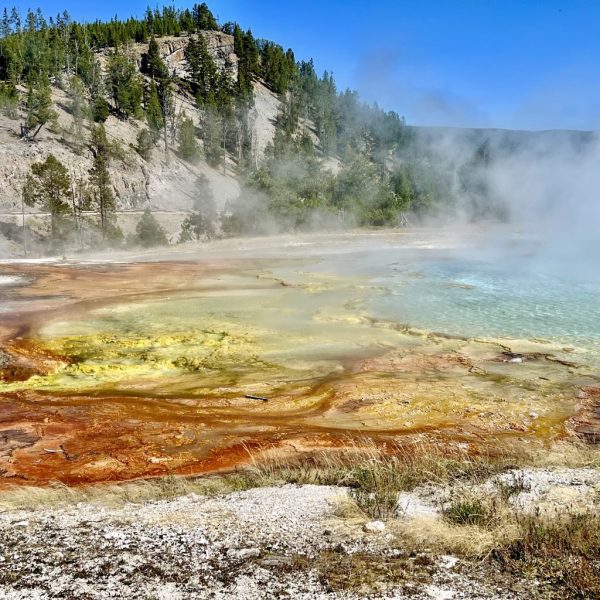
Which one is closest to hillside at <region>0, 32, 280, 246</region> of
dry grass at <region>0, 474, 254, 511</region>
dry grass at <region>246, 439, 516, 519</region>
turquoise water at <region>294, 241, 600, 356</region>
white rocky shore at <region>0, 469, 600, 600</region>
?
turquoise water at <region>294, 241, 600, 356</region>

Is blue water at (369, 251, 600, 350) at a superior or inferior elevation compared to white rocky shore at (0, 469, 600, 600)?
superior

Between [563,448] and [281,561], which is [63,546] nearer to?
[281,561]

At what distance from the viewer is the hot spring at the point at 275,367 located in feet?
16.7

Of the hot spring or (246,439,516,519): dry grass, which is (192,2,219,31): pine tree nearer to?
the hot spring

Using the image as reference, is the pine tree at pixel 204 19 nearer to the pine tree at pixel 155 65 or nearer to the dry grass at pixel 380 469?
the pine tree at pixel 155 65

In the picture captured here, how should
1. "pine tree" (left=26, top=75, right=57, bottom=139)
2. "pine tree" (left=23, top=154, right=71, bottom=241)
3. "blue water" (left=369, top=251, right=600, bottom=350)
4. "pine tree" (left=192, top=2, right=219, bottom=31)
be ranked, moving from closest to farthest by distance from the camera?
"blue water" (left=369, top=251, right=600, bottom=350)
"pine tree" (left=23, top=154, right=71, bottom=241)
"pine tree" (left=26, top=75, right=57, bottom=139)
"pine tree" (left=192, top=2, right=219, bottom=31)

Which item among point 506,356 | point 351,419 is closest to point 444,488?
point 351,419

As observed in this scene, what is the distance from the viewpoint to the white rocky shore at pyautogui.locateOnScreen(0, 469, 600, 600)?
273 centimetres

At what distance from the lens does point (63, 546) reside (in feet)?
10.3

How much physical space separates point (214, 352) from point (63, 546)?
473 cm

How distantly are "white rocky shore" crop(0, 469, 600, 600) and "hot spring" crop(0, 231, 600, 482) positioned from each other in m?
0.93

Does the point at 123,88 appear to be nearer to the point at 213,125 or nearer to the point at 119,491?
the point at 213,125

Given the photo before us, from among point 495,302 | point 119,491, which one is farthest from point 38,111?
point 119,491

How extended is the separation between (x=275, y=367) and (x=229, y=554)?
13.7ft
